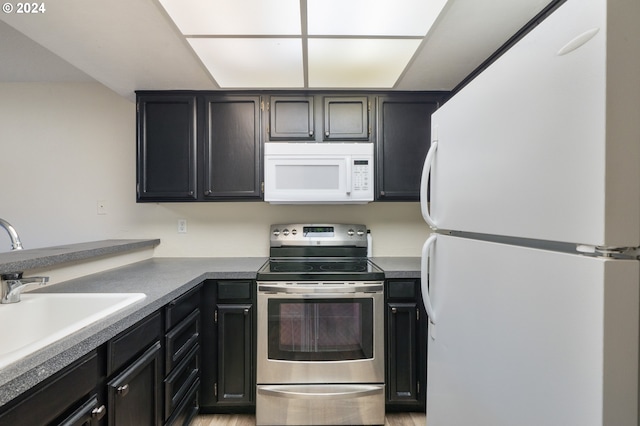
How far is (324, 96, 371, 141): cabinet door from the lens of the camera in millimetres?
2172

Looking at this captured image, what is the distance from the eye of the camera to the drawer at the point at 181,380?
1.41 metres

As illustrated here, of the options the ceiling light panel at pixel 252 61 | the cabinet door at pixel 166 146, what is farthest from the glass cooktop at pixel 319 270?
the ceiling light panel at pixel 252 61

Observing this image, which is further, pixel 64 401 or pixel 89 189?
pixel 89 189

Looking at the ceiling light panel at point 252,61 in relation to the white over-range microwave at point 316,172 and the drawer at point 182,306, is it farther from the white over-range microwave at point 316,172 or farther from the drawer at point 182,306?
the drawer at point 182,306

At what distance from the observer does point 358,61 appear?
1801 millimetres

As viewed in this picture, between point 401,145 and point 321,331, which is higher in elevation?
point 401,145

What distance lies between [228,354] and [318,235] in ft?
3.45

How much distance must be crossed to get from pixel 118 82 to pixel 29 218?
1.47 m

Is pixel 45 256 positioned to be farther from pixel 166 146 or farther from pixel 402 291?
pixel 402 291

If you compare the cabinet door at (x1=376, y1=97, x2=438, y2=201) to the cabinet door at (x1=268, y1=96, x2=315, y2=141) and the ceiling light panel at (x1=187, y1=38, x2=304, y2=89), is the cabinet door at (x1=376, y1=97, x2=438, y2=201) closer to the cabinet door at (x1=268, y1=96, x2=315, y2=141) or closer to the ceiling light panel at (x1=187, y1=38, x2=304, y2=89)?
the cabinet door at (x1=268, y1=96, x2=315, y2=141)

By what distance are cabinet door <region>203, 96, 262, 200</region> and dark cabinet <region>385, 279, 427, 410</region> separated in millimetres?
A: 1239

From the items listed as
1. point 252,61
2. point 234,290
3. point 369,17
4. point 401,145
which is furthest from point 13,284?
point 401,145

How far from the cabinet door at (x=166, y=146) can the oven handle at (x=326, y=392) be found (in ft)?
4.75

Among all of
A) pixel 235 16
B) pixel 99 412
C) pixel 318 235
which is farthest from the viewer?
pixel 318 235
